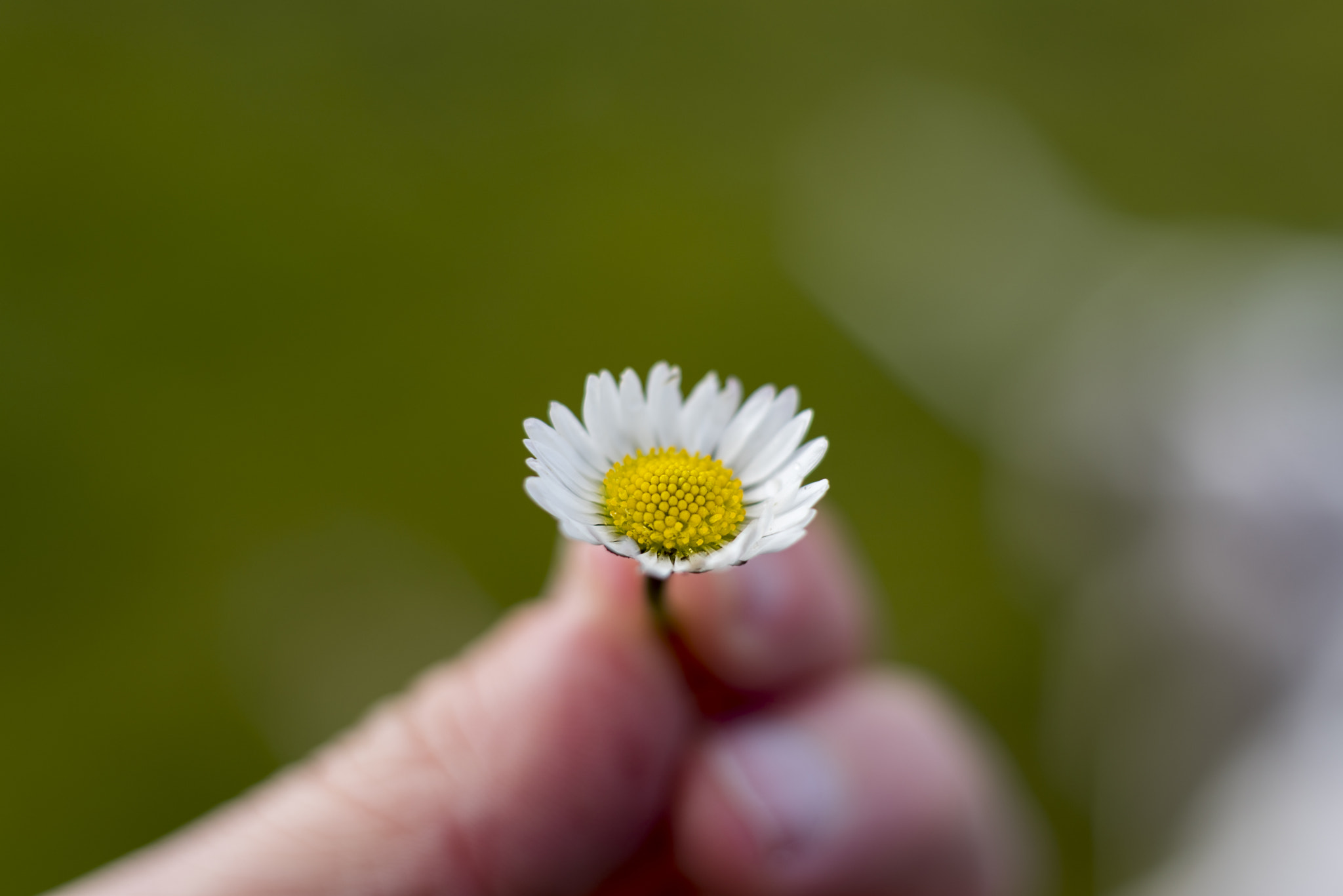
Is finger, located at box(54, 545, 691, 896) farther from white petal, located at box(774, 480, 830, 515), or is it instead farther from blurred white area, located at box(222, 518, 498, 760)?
blurred white area, located at box(222, 518, 498, 760)

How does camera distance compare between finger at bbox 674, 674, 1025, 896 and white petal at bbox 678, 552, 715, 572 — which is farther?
finger at bbox 674, 674, 1025, 896

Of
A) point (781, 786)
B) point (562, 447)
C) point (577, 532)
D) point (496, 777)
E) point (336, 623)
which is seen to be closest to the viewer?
point (577, 532)

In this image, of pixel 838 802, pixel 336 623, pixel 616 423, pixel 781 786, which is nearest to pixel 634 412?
pixel 616 423

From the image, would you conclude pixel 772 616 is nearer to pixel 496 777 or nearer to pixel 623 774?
pixel 623 774

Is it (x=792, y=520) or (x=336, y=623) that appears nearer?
(x=792, y=520)

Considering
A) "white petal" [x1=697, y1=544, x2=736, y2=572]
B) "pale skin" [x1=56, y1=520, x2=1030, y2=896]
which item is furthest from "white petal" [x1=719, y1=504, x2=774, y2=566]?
"pale skin" [x1=56, y1=520, x2=1030, y2=896]

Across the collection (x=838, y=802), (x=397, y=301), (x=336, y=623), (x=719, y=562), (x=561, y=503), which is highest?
(x=397, y=301)
